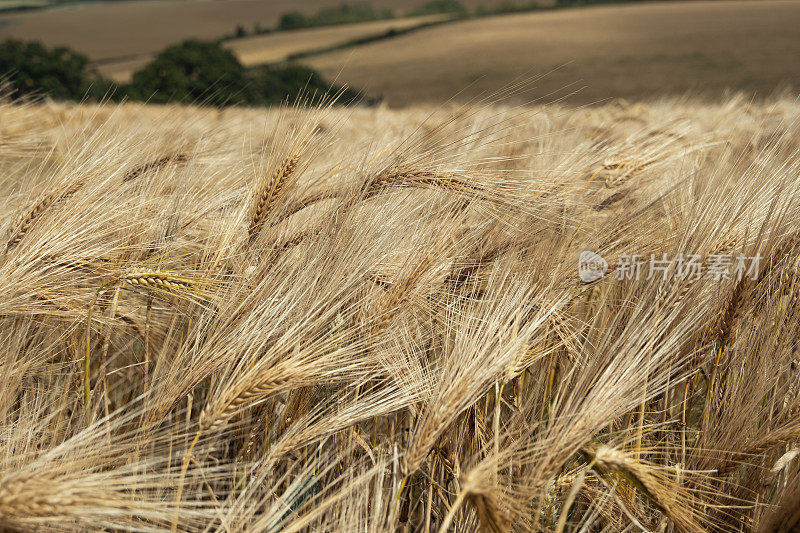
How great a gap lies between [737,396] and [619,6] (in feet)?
116

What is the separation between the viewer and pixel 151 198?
4.48 ft

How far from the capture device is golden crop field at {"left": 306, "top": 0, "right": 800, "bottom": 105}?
66.6 ft

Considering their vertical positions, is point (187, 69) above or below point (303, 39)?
below

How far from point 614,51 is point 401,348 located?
90.2 feet

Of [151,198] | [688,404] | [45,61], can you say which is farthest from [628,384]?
[45,61]

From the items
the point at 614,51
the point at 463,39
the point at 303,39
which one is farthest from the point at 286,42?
the point at 614,51

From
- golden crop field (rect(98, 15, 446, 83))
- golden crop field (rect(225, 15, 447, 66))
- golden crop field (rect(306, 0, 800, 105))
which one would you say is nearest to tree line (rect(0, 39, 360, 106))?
golden crop field (rect(98, 15, 446, 83))

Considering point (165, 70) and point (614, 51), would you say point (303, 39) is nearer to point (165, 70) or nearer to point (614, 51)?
point (165, 70)

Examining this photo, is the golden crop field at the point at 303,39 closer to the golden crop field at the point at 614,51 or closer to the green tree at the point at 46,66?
the golden crop field at the point at 614,51

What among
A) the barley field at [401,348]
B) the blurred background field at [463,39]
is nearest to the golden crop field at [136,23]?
the blurred background field at [463,39]

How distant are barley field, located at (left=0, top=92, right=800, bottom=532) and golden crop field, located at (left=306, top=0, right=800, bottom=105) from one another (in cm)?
1771

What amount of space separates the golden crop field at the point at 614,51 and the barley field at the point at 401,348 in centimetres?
1771

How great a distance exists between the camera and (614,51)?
25328 millimetres

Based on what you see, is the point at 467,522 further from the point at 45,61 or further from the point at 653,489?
the point at 45,61
